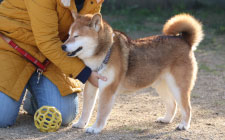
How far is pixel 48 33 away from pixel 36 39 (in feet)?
0.47

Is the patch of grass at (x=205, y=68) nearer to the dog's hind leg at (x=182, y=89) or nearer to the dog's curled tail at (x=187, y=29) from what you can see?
the dog's curled tail at (x=187, y=29)

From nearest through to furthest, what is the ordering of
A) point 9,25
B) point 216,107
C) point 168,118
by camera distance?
point 9,25 < point 168,118 < point 216,107

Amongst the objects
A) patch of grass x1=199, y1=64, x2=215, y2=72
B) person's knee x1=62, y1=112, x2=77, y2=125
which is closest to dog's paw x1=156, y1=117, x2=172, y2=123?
person's knee x1=62, y1=112, x2=77, y2=125

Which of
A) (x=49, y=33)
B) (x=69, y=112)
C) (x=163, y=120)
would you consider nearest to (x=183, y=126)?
(x=163, y=120)

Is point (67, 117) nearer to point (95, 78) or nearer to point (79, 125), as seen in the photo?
point (79, 125)

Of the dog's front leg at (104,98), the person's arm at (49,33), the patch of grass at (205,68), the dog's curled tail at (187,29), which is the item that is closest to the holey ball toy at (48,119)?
the dog's front leg at (104,98)

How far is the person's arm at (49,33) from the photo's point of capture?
12.8ft

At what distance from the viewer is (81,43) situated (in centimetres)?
373

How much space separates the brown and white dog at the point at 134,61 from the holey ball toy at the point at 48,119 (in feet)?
0.93

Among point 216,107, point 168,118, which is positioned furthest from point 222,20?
point 168,118

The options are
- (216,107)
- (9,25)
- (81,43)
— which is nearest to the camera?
(81,43)

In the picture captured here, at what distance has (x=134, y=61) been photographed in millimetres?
4086

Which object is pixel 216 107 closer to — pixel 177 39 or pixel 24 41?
pixel 177 39

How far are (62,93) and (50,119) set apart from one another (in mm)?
492
